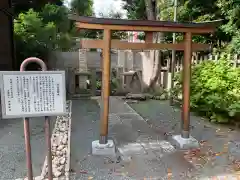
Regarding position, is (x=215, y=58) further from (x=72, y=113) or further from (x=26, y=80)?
(x=26, y=80)

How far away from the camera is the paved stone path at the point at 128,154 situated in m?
3.05

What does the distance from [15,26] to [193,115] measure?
22.6 feet

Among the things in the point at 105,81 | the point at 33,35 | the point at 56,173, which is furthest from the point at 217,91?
the point at 33,35

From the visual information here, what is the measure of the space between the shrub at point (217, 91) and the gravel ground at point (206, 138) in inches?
11.3

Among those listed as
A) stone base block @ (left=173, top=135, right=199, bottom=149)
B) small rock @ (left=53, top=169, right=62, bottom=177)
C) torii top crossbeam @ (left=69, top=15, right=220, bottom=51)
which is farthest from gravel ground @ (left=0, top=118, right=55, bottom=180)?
stone base block @ (left=173, top=135, right=199, bottom=149)

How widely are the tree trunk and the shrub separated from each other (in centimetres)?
261

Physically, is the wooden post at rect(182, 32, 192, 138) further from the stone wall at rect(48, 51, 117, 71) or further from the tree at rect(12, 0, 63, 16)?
the tree at rect(12, 0, 63, 16)

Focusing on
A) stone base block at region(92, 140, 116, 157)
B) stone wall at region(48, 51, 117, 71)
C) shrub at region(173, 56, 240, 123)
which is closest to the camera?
stone base block at region(92, 140, 116, 157)

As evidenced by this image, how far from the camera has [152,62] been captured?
891cm

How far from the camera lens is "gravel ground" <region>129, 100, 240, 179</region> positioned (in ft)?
10.6

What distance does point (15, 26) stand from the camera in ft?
27.1

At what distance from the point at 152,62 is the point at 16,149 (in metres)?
6.34

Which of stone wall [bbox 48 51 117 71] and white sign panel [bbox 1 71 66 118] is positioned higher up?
stone wall [bbox 48 51 117 71]

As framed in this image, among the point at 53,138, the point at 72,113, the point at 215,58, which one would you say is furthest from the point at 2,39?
the point at 215,58
